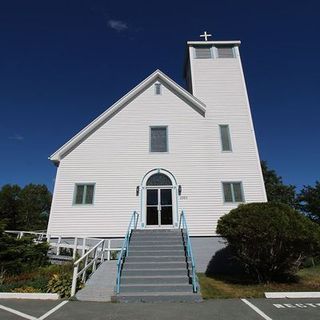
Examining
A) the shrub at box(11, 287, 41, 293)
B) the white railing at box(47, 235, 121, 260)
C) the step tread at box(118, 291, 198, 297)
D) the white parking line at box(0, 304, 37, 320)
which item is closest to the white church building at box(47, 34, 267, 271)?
the white railing at box(47, 235, 121, 260)

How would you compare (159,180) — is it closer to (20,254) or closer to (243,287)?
(243,287)

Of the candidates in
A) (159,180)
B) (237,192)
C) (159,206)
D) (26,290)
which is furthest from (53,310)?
(237,192)

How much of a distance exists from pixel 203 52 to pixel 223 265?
13423 millimetres

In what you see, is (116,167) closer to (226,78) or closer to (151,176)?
(151,176)

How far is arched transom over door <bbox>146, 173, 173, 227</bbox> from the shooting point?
14.1 metres

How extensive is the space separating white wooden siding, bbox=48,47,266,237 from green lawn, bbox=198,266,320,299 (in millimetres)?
3372

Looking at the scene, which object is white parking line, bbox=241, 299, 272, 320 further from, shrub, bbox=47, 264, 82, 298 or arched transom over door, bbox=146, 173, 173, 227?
arched transom over door, bbox=146, 173, 173, 227

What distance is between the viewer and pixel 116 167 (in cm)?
1477

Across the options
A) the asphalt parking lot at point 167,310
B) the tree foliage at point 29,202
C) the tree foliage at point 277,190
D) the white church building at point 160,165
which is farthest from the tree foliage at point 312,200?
the tree foliage at point 29,202

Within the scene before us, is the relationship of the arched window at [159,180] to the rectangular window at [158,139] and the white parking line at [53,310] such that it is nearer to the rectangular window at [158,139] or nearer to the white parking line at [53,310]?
the rectangular window at [158,139]

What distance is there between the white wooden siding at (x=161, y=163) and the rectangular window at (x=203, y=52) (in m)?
3.10

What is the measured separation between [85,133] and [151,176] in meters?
4.41

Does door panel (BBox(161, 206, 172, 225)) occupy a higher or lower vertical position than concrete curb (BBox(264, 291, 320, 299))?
higher

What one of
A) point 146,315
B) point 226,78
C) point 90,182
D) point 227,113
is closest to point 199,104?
point 227,113
